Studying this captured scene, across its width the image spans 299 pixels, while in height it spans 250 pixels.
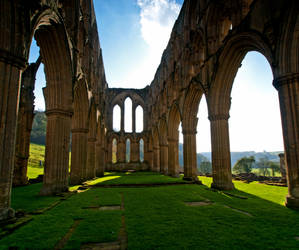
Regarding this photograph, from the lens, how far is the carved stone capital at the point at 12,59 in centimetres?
466

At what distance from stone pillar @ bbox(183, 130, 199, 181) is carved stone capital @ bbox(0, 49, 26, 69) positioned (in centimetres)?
1117

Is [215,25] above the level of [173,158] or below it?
above

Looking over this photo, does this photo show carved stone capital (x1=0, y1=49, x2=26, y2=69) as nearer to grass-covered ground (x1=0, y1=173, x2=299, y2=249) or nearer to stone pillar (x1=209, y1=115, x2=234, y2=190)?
grass-covered ground (x1=0, y1=173, x2=299, y2=249)

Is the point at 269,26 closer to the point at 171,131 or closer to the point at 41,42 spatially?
the point at 41,42

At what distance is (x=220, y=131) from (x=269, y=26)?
16.3ft

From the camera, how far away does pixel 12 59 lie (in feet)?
15.7

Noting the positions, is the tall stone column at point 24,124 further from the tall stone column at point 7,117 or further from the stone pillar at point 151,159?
the stone pillar at point 151,159

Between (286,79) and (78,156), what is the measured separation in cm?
1169

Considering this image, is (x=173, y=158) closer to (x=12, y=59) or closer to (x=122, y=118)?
(x=12, y=59)

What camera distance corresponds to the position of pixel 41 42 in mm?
8477

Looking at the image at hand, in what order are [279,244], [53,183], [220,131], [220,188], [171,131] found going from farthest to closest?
[171,131], [220,131], [220,188], [53,183], [279,244]

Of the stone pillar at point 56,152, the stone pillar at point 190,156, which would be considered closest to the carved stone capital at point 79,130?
the stone pillar at point 56,152

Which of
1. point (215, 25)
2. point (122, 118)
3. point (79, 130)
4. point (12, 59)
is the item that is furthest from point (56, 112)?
point (122, 118)

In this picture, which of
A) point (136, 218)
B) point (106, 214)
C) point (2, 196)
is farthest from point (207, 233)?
point (2, 196)
